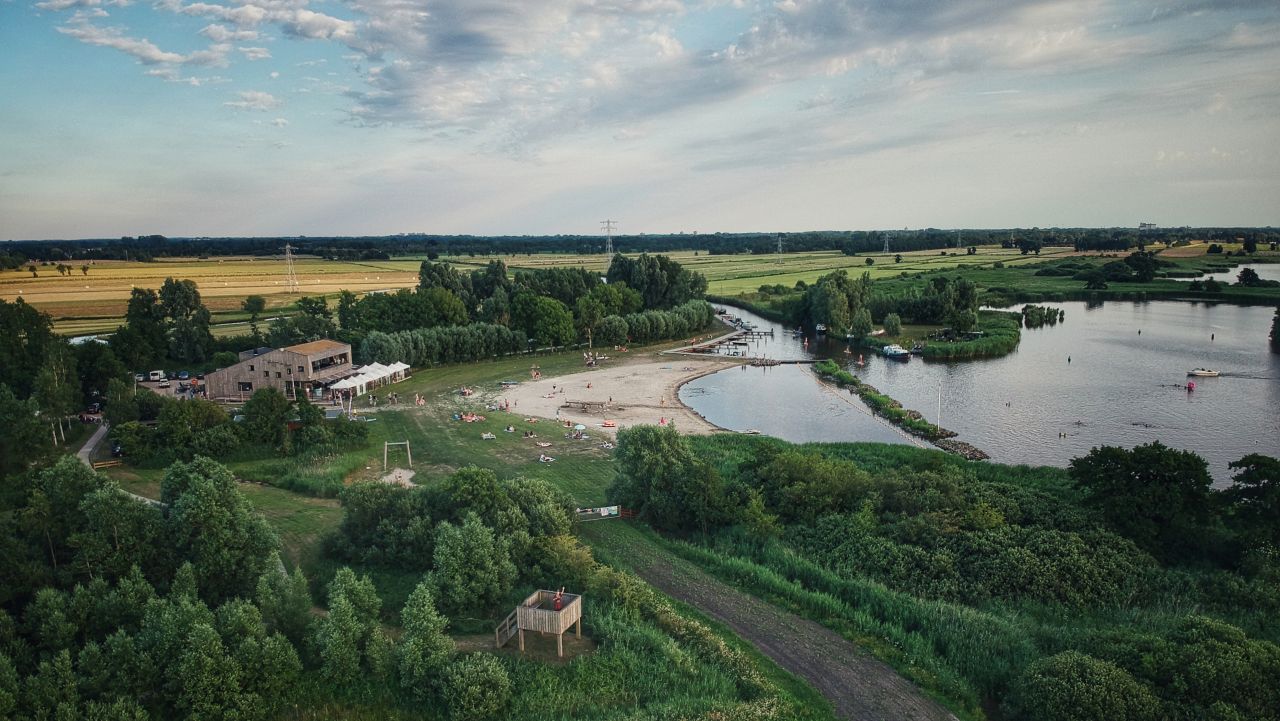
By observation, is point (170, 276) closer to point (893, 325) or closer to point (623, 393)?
point (623, 393)

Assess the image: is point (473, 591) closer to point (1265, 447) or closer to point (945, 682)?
point (945, 682)

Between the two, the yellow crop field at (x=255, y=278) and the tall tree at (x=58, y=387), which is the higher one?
the yellow crop field at (x=255, y=278)

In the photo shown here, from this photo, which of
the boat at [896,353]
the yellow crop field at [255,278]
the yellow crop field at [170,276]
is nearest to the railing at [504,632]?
the boat at [896,353]

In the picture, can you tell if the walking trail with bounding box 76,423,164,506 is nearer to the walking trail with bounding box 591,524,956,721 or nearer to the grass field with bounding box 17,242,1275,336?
the walking trail with bounding box 591,524,956,721

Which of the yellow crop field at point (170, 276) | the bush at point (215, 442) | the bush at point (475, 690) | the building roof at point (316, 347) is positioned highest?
the yellow crop field at point (170, 276)

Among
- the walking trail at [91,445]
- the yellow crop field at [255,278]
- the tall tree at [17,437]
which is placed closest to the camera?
the tall tree at [17,437]

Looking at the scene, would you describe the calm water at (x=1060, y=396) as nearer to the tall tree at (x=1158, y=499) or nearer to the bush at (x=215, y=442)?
the tall tree at (x=1158, y=499)

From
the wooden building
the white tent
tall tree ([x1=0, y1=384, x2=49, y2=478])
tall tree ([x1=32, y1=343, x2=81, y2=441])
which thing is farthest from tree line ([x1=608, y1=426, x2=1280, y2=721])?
the wooden building
